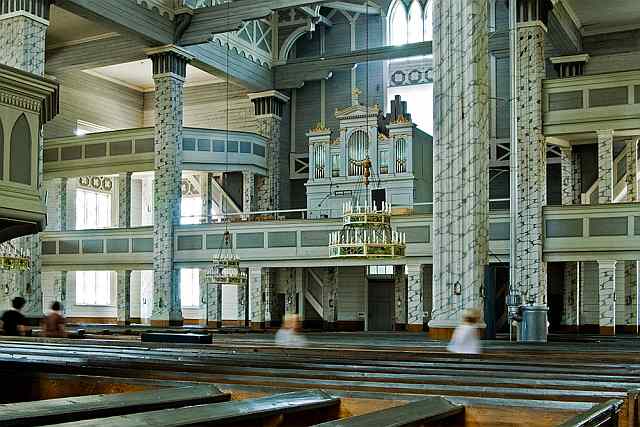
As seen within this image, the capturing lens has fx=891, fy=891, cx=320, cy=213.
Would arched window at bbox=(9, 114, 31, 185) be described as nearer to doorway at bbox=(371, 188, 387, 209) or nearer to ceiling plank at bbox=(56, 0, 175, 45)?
ceiling plank at bbox=(56, 0, 175, 45)

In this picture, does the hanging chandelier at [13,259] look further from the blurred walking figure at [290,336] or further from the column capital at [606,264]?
the column capital at [606,264]

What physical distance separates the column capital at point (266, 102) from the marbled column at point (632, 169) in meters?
11.6

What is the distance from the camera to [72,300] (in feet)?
106

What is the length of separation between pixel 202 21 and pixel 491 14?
881 centimetres

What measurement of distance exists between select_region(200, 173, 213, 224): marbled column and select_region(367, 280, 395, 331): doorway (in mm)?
5848

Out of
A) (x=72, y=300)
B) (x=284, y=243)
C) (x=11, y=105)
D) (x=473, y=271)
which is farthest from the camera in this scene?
(x=72, y=300)

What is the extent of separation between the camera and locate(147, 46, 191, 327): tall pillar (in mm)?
25312

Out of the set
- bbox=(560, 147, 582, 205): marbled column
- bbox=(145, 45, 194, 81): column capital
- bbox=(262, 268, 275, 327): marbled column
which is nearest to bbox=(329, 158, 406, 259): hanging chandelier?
bbox=(560, 147, 582, 205): marbled column

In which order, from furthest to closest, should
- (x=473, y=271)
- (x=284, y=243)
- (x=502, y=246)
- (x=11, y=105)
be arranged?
(x=284, y=243) < (x=502, y=246) < (x=473, y=271) < (x=11, y=105)

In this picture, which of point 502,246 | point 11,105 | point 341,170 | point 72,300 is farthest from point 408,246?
point 11,105

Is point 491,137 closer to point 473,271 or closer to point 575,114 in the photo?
point 575,114

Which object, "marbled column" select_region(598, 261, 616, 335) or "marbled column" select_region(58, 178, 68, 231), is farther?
"marbled column" select_region(58, 178, 68, 231)

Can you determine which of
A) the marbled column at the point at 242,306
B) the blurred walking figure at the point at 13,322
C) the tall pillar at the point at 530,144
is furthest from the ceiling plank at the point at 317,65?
the blurred walking figure at the point at 13,322

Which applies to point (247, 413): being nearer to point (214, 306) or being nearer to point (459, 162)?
point (459, 162)
